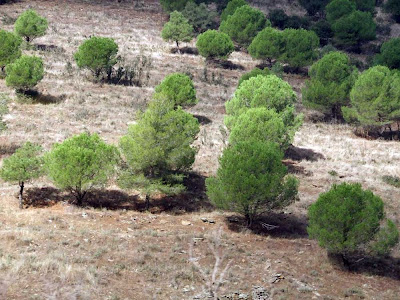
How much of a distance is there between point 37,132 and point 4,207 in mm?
12764

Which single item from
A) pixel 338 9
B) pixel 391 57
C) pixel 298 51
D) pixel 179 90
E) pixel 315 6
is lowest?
pixel 179 90

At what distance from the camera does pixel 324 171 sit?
117 ft

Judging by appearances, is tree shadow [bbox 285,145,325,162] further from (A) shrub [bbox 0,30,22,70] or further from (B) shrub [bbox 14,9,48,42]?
(B) shrub [bbox 14,9,48,42]

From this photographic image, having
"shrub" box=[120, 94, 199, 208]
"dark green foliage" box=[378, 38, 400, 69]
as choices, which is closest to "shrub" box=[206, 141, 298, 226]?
"shrub" box=[120, 94, 199, 208]

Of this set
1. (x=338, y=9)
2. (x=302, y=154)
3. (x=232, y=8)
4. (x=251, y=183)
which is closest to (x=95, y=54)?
(x=302, y=154)

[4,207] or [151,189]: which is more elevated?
[151,189]

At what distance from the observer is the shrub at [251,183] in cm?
2308

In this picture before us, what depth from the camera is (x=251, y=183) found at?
22906 millimetres

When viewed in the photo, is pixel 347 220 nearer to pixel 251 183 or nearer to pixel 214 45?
pixel 251 183

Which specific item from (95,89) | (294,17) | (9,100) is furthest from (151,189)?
(294,17)

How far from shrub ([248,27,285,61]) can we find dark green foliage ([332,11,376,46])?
54.8 feet

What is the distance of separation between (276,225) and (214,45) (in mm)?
41470

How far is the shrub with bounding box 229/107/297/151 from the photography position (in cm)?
3138

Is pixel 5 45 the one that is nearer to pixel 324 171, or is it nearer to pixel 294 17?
pixel 324 171
